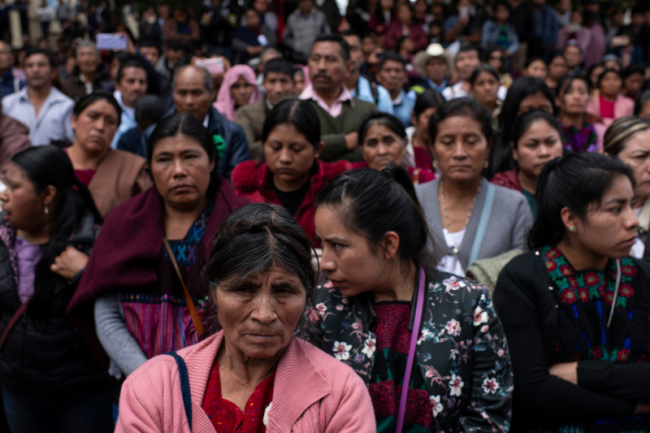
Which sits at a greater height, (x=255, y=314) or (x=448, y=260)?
(x=255, y=314)

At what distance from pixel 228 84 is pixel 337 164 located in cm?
337

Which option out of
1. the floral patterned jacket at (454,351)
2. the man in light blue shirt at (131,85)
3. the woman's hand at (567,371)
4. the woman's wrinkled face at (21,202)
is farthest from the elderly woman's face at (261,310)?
the man in light blue shirt at (131,85)

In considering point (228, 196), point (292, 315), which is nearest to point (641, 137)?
point (228, 196)

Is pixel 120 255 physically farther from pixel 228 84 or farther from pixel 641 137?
pixel 228 84

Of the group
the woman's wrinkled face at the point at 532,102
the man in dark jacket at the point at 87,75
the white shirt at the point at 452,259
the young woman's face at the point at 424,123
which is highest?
the man in dark jacket at the point at 87,75

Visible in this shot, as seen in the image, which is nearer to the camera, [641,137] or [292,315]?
[292,315]

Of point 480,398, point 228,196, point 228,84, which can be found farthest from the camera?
point 228,84

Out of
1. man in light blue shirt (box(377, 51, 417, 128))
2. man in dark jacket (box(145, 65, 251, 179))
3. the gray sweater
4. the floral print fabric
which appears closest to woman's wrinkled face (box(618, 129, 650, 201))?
the gray sweater

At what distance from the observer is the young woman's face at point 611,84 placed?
7.48 m

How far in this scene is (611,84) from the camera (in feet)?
24.6

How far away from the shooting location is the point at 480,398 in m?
2.01

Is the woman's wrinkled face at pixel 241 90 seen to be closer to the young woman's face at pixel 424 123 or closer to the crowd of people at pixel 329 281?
the crowd of people at pixel 329 281

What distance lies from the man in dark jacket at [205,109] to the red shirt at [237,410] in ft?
10.2

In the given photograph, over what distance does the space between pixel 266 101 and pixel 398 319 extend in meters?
3.99
